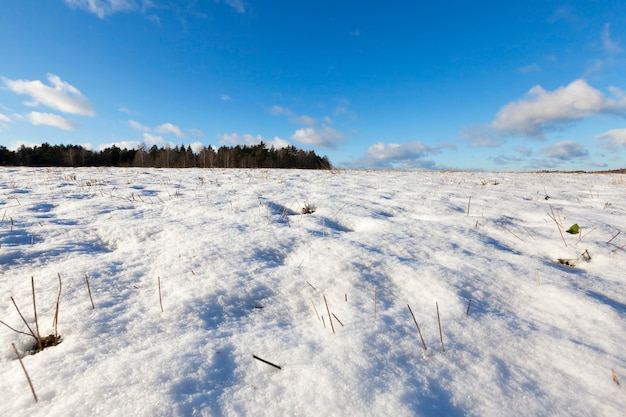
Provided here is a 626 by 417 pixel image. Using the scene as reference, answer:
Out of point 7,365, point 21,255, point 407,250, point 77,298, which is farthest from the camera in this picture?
point 407,250

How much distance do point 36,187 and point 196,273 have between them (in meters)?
5.46

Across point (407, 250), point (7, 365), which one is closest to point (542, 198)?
point (407, 250)

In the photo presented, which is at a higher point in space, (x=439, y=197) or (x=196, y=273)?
(x=439, y=197)

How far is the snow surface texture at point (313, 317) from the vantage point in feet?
3.51

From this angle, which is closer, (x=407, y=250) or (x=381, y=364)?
(x=381, y=364)

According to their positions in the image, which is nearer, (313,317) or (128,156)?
(313,317)

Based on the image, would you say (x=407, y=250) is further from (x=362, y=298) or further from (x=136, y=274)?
(x=136, y=274)

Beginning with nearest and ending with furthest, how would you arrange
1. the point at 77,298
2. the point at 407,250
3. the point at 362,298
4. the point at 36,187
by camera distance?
the point at 77,298, the point at 362,298, the point at 407,250, the point at 36,187

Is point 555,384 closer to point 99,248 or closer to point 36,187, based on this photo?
point 99,248

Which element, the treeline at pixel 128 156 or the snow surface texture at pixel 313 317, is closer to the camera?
the snow surface texture at pixel 313 317

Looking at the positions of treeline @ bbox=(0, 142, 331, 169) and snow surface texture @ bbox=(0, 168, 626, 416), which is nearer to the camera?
snow surface texture @ bbox=(0, 168, 626, 416)

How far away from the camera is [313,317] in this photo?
1.64m

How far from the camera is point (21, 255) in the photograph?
213cm

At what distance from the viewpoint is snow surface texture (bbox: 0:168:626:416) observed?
3.51 feet
